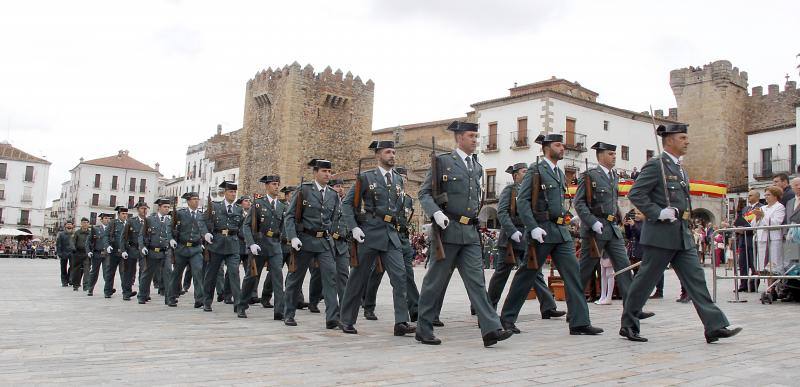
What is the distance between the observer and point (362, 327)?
318 inches

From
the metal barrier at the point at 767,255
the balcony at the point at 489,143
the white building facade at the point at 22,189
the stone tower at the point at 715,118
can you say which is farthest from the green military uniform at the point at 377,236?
the white building facade at the point at 22,189

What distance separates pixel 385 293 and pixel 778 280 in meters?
6.78

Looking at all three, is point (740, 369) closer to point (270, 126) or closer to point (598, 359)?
point (598, 359)

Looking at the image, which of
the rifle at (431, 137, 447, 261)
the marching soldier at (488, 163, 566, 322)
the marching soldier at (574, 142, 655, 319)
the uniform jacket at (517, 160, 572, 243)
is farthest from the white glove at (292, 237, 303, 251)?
the marching soldier at (574, 142, 655, 319)

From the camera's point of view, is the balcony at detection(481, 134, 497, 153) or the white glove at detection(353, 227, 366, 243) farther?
the balcony at detection(481, 134, 497, 153)

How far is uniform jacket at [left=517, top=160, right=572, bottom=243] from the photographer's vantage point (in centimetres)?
729

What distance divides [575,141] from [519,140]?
335cm

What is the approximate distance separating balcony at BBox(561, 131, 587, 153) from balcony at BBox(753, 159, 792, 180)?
33.2 feet

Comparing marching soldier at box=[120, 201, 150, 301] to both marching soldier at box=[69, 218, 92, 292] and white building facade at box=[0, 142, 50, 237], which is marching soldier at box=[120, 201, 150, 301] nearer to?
marching soldier at box=[69, 218, 92, 292]

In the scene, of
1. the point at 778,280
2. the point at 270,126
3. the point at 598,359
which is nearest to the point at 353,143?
the point at 270,126

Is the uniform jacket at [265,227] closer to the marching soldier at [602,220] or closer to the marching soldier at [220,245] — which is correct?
the marching soldier at [220,245]

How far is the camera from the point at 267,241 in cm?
981

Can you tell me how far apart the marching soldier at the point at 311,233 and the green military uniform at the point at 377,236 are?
1.79 ft

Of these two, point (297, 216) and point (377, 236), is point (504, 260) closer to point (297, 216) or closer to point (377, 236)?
point (377, 236)
